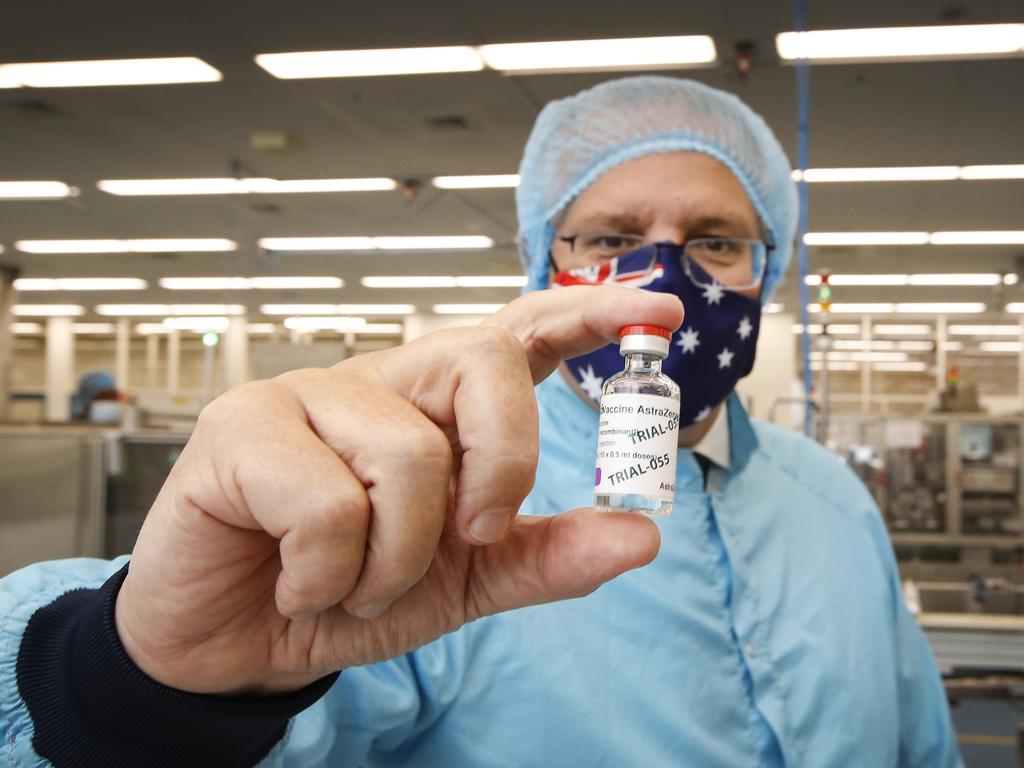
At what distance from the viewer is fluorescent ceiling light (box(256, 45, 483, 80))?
A: 4.95 m

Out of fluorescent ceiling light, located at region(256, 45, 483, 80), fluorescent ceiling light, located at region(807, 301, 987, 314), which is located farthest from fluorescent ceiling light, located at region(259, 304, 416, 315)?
fluorescent ceiling light, located at region(256, 45, 483, 80)

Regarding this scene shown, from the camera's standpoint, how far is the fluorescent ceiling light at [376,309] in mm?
13398

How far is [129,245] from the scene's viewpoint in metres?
9.73

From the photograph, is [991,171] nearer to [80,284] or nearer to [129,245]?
[129,245]

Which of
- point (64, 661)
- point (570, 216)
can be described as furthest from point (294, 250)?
point (64, 661)

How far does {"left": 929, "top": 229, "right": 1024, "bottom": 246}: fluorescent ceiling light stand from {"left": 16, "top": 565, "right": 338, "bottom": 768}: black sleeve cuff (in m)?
8.92

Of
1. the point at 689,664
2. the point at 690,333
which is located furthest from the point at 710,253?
the point at 689,664

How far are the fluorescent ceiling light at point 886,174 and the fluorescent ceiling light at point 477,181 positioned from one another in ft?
7.68

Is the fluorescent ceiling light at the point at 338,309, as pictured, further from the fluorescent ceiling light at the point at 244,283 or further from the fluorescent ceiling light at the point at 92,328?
the fluorescent ceiling light at the point at 92,328

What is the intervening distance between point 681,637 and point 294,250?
912 cm

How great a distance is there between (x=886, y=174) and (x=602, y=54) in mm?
3125

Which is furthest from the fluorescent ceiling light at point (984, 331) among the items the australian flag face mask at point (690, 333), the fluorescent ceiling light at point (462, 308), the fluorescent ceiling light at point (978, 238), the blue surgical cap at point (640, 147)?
the australian flag face mask at point (690, 333)

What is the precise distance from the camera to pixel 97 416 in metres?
3.87

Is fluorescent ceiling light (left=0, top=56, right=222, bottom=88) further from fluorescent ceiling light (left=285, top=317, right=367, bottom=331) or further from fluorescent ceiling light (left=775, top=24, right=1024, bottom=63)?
fluorescent ceiling light (left=285, top=317, right=367, bottom=331)
